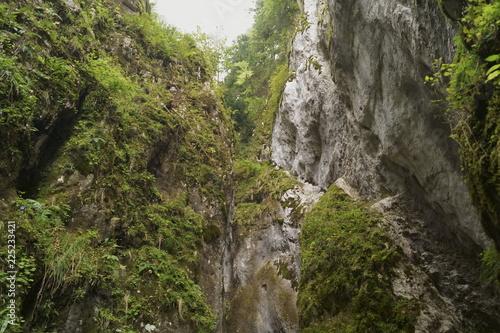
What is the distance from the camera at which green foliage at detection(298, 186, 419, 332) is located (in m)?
6.14

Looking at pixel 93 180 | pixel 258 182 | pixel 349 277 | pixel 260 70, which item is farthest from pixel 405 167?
pixel 260 70

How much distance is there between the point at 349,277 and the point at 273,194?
6.61 meters

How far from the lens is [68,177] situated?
6.86 metres

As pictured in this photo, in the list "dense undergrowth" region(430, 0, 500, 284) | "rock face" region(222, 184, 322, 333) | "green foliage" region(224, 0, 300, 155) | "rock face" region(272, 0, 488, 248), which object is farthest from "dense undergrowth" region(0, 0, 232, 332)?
"green foliage" region(224, 0, 300, 155)

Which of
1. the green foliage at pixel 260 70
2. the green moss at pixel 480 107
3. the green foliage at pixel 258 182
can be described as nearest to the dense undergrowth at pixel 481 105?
the green moss at pixel 480 107

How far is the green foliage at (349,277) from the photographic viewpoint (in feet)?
20.2

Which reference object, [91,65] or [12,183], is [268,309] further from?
[91,65]

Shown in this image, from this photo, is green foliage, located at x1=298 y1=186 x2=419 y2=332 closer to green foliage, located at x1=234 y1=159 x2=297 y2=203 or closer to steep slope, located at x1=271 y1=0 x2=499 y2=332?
steep slope, located at x1=271 y1=0 x2=499 y2=332

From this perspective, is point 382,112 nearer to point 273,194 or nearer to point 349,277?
point 349,277

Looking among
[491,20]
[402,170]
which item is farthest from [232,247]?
[491,20]

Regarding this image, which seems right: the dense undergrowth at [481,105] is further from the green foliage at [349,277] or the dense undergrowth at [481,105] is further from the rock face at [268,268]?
the rock face at [268,268]

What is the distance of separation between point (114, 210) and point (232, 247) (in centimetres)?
628

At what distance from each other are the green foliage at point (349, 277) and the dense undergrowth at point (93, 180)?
110 inches

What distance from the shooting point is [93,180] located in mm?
7270
